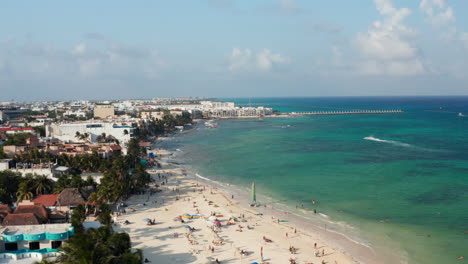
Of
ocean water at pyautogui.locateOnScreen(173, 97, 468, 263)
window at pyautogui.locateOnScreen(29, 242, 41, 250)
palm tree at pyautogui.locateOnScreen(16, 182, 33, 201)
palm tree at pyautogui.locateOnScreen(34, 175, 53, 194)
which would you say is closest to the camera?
window at pyautogui.locateOnScreen(29, 242, 41, 250)

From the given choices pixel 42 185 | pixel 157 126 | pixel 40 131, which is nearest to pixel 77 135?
pixel 40 131

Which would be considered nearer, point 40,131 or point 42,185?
point 42,185

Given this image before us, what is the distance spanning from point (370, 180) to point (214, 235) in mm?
25609

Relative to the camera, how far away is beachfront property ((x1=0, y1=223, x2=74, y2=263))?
68.7 ft

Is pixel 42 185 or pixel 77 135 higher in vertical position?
pixel 77 135

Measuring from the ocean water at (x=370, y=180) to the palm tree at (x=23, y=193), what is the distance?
77.0 feet

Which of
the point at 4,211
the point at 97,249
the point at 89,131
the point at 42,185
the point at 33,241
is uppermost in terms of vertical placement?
the point at 89,131

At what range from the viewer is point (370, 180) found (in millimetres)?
47469

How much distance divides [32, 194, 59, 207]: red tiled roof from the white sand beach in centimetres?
571

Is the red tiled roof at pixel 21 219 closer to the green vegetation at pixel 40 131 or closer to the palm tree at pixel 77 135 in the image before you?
the palm tree at pixel 77 135

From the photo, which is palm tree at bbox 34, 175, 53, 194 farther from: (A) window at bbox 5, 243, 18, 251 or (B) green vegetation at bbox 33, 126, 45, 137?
(B) green vegetation at bbox 33, 126, 45, 137

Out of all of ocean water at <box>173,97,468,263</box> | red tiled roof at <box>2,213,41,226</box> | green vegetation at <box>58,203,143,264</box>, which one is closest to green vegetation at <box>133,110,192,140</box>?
ocean water at <box>173,97,468,263</box>

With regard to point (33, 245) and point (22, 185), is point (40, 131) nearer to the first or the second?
point (22, 185)

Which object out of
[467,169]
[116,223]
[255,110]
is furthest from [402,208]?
[255,110]
